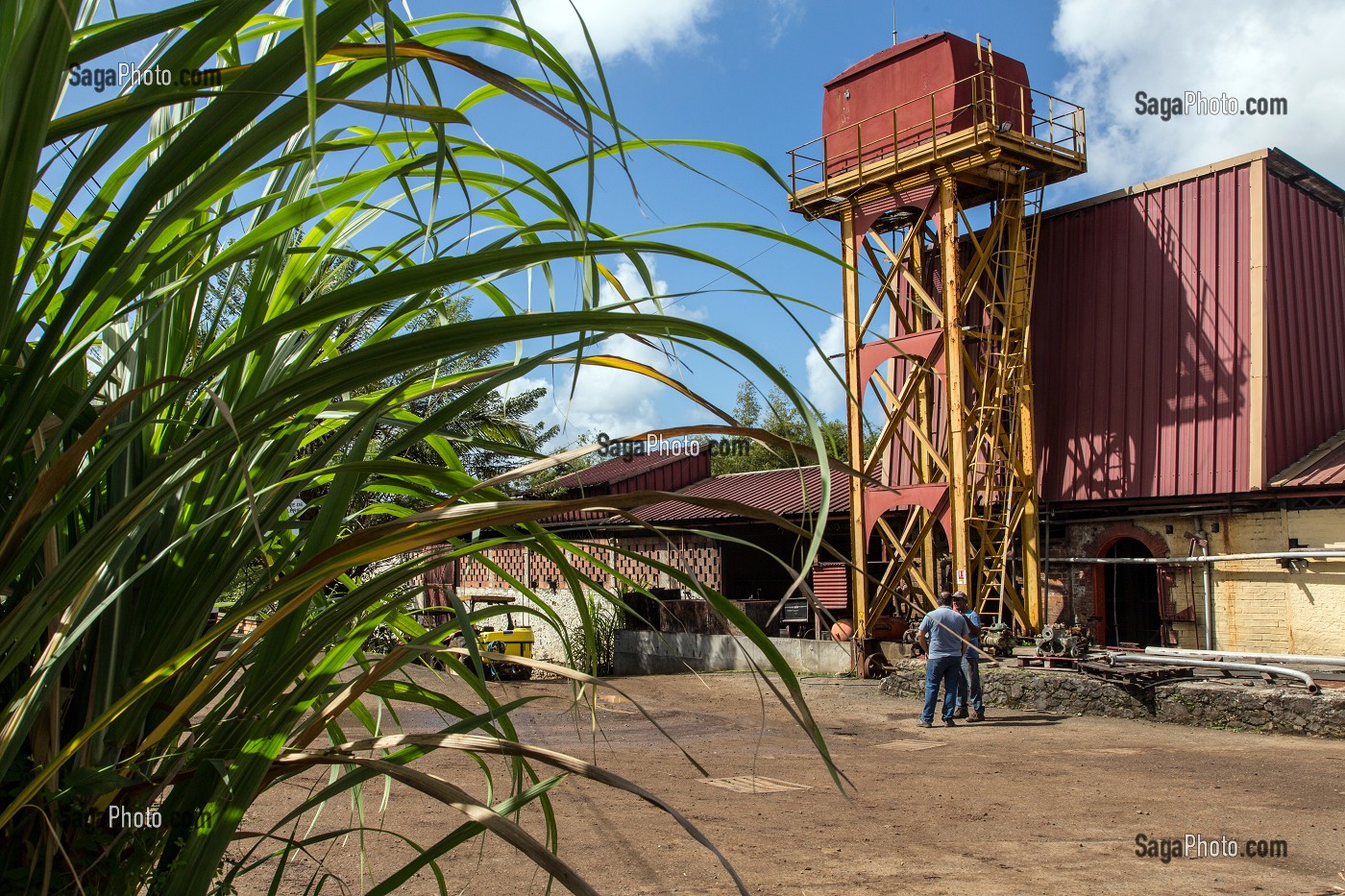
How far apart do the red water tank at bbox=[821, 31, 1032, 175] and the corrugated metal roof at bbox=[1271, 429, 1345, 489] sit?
6891mm

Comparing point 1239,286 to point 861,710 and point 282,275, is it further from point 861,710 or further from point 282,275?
point 282,275

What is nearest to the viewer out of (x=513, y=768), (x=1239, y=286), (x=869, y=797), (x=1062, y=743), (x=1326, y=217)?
(x=513, y=768)

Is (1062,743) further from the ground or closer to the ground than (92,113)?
closer to the ground

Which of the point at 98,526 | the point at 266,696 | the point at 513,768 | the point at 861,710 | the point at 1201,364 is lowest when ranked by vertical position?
the point at 861,710

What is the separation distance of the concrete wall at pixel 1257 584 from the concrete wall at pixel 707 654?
4075 millimetres

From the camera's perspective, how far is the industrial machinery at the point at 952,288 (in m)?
17.2

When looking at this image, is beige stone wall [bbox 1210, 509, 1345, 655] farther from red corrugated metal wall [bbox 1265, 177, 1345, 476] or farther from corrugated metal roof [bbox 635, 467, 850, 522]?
corrugated metal roof [bbox 635, 467, 850, 522]

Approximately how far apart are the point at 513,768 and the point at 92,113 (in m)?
0.97

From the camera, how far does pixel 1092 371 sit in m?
18.4

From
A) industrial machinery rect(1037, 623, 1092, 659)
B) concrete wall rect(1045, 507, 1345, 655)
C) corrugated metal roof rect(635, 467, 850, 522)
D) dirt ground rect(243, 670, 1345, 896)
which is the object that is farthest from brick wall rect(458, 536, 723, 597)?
dirt ground rect(243, 670, 1345, 896)

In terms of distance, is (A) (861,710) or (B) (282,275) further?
(A) (861,710)

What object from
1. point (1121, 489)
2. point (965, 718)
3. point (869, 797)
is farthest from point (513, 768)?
point (1121, 489)

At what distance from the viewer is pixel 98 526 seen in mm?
909

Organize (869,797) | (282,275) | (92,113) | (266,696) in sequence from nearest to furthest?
(92,113), (266,696), (282,275), (869,797)
